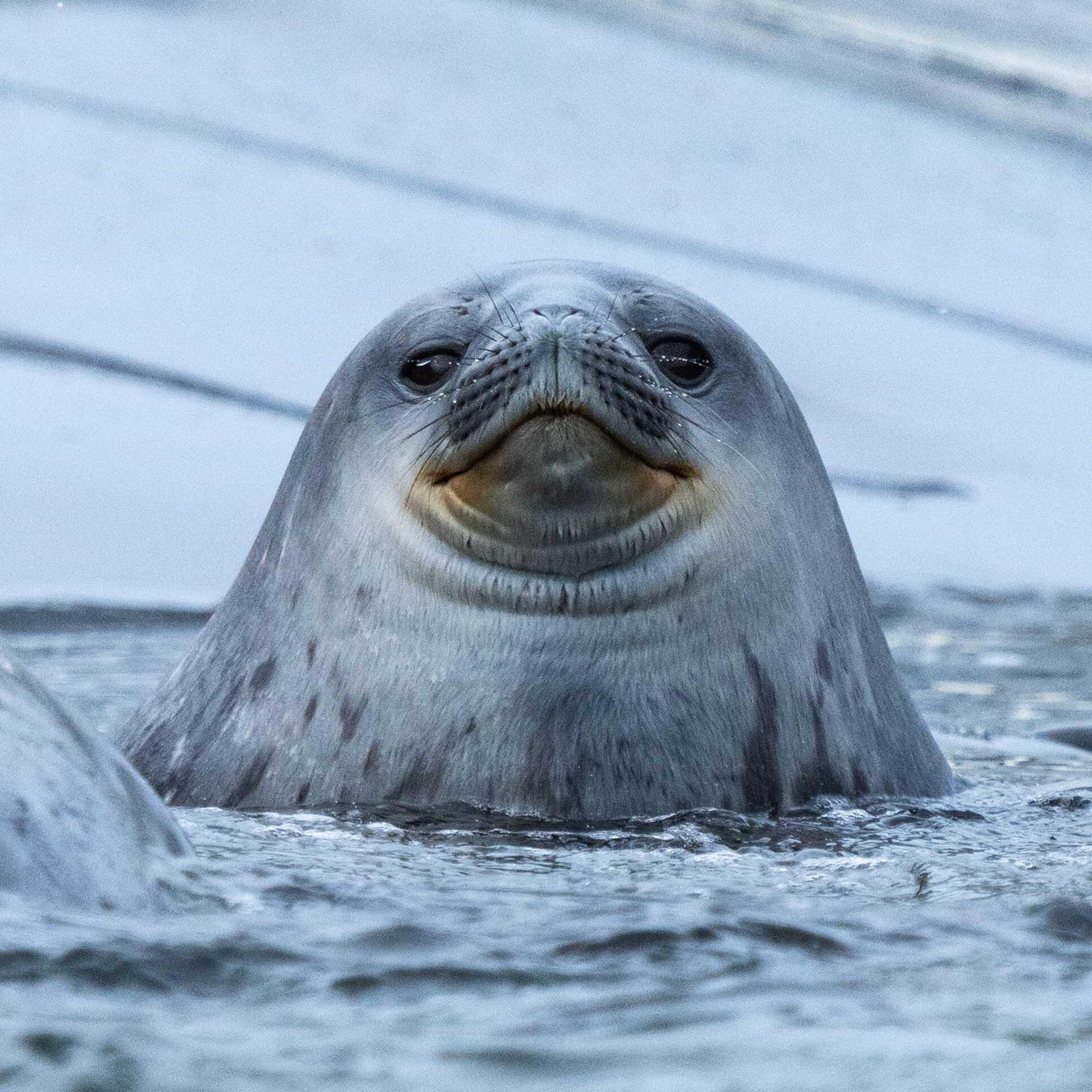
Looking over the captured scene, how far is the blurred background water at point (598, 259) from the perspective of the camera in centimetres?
174

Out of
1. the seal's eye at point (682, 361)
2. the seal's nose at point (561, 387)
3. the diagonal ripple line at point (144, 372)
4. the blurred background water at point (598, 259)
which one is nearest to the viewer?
the blurred background water at point (598, 259)

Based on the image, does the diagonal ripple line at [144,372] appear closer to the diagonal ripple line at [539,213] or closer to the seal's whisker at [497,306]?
the diagonal ripple line at [539,213]

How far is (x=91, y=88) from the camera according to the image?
30.0 feet

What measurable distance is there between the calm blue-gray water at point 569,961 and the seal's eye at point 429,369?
0.67m

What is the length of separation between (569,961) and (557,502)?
3.89 feet

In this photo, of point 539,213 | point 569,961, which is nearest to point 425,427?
point 569,961

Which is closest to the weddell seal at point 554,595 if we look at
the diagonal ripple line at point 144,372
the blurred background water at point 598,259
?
the blurred background water at point 598,259

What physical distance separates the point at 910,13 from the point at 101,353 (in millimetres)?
6990

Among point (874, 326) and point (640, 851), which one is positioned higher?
point (874, 326)

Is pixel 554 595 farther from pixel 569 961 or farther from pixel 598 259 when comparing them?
pixel 598 259

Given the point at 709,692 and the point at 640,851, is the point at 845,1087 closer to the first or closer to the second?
the point at 640,851

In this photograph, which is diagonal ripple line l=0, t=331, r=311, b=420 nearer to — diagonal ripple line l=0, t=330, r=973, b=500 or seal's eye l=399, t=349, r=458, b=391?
diagonal ripple line l=0, t=330, r=973, b=500

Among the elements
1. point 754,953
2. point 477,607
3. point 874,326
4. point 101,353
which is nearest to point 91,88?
point 101,353

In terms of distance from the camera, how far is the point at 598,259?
7922 millimetres
